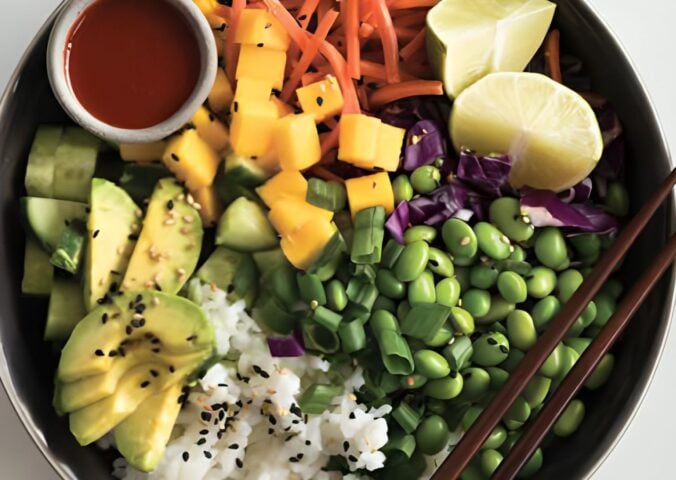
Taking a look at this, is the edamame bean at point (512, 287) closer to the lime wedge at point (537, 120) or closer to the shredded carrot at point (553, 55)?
the lime wedge at point (537, 120)

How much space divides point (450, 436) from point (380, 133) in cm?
85

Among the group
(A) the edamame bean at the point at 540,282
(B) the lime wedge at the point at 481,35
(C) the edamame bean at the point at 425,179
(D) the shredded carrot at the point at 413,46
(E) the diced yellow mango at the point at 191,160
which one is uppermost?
(B) the lime wedge at the point at 481,35

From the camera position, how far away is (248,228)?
7.83ft

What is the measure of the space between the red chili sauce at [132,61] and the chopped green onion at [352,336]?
2.42 feet

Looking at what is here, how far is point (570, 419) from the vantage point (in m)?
2.44

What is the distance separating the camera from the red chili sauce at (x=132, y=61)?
7.82ft

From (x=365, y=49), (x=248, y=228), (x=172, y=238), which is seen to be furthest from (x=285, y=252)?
(x=365, y=49)

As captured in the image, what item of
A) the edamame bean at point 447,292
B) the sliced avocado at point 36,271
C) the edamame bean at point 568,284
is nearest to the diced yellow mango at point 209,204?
the sliced avocado at point 36,271

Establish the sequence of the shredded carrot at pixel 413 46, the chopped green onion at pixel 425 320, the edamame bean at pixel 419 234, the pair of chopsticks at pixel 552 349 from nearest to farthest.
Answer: the pair of chopsticks at pixel 552 349 → the chopped green onion at pixel 425 320 → the edamame bean at pixel 419 234 → the shredded carrot at pixel 413 46

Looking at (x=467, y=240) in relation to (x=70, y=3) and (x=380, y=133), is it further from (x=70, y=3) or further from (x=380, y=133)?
(x=70, y=3)

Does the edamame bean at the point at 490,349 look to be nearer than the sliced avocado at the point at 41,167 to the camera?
Yes

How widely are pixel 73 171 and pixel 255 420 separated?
85cm

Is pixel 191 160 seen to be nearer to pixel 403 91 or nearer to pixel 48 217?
pixel 48 217

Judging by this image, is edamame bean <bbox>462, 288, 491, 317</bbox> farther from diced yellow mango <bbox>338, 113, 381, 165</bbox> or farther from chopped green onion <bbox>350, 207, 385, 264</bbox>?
diced yellow mango <bbox>338, 113, 381, 165</bbox>
